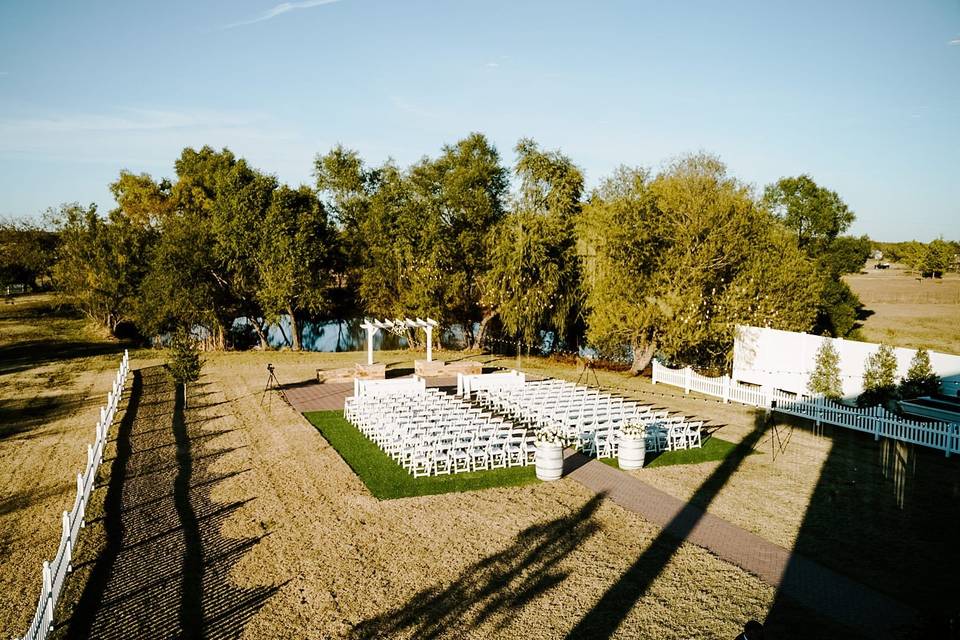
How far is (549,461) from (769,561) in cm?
477

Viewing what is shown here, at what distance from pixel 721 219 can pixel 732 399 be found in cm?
833

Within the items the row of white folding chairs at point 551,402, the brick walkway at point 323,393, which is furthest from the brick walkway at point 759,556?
the brick walkway at point 323,393

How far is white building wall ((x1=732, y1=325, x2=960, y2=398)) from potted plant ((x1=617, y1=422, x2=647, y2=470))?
951cm

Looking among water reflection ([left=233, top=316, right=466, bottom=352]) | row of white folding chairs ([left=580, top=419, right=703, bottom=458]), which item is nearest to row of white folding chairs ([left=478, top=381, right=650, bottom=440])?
row of white folding chairs ([left=580, top=419, right=703, bottom=458])

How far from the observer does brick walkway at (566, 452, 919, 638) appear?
820 cm

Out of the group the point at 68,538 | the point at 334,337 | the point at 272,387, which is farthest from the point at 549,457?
the point at 334,337

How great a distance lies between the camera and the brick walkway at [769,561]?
26.9ft

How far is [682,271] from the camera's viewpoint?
26.7 m

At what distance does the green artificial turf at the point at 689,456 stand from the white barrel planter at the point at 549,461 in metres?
1.87

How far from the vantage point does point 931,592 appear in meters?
8.81

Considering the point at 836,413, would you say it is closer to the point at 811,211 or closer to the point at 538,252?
the point at 538,252

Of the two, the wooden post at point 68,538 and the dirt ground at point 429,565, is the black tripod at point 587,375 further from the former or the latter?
the wooden post at point 68,538

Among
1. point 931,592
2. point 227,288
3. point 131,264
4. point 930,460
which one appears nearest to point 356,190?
point 227,288

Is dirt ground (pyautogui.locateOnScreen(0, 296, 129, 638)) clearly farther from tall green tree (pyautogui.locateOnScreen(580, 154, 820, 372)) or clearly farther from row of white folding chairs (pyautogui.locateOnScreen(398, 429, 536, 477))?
tall green tree (pyautogui.locateOnScreen(580, 154, 820, 372))
